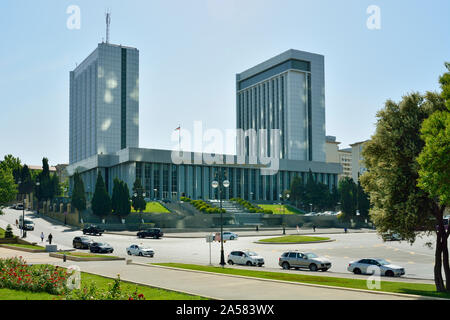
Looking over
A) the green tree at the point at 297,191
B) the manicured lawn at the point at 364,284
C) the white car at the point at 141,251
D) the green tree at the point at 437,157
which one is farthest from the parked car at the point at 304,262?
the green tree at the point at 297,191

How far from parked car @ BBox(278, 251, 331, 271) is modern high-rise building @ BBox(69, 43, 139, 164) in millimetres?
128773

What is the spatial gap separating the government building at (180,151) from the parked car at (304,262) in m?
92.4

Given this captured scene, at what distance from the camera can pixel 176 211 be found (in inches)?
4077

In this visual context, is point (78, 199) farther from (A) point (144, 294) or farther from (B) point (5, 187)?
(A) point (144, 294)

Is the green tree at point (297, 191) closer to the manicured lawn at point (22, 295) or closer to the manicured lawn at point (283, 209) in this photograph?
the manicured lawn at point (283, 209)

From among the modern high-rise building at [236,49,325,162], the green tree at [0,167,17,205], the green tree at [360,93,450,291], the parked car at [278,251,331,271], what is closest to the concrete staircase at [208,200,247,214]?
the green tree at [0,167,17,205]

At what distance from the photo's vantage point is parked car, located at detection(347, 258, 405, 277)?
3100cm

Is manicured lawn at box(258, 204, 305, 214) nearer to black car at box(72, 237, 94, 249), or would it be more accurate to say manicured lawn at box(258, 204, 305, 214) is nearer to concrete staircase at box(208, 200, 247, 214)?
concrete staircase at box(208, 200, 247, 214)

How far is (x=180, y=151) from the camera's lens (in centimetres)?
13075

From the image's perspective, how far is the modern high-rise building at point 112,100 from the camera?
157 meters

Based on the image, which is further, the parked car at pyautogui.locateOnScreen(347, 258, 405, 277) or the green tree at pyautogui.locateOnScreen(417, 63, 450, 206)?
the parked car at pyautogui.locateOnScreen(347, 258, 405, 277)

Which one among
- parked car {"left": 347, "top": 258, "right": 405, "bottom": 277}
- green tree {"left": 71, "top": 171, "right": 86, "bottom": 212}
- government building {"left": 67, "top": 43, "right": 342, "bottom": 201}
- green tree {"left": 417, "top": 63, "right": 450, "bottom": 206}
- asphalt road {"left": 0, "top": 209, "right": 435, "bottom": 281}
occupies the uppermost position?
government building {"left": 67, "top": 43, "right": 342, "bottom": 201}

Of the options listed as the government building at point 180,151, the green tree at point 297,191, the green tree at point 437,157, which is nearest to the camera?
the green tree at point 437,157

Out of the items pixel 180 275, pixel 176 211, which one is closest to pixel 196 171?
pixel 176 211
